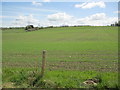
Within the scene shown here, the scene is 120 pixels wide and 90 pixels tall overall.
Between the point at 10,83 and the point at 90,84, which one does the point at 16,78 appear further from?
the point at 90,84

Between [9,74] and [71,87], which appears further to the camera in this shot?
[9,74]

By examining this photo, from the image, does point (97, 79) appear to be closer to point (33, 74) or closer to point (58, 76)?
point (58, 76)

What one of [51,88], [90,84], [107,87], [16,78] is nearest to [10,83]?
[16,78]

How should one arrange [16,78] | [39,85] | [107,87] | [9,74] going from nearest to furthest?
[107,87] < [39,85] < [16,78] < [9,74]

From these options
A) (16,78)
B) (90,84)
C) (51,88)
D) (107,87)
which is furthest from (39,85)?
(107,87)

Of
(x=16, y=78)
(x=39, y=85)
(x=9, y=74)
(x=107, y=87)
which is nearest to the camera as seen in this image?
(x=107, y=87)

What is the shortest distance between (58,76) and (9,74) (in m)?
2.52

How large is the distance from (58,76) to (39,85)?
4.90ft

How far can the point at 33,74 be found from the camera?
9516 millimetres

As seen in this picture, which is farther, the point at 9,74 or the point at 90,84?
the point at 9,74

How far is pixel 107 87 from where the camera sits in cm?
798

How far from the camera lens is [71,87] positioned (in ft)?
26.5

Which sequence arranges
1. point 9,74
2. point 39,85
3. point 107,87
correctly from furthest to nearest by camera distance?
point 9,74, point 39,85, point 107,87

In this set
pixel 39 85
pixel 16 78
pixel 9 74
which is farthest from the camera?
pixel 9 74
